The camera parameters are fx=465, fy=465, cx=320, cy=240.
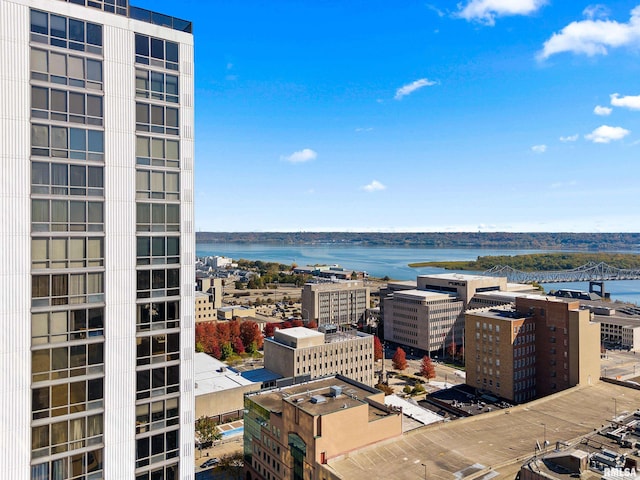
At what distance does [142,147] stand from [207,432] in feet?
126

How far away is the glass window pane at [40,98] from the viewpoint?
16625mm

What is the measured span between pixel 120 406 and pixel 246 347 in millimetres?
75737

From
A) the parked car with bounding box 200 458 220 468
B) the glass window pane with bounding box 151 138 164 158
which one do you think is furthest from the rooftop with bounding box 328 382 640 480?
the glass window pane with bounding box 151 138 164 158

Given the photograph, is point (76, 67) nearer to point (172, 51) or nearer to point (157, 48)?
point (157, 48)

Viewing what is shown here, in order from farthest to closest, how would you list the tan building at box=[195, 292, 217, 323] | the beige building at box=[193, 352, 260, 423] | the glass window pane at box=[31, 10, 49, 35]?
1. the tan building at box=[195, 292, 217, 323]
2. the beige building at box=[193, 352, 260, 423]
3. the glass window pane at box=[31, 10, 49, 35]

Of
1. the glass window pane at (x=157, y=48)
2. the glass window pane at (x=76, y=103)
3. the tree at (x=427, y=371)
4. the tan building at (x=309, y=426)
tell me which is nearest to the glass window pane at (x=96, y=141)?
the glass window pane at (x=76, y=103)

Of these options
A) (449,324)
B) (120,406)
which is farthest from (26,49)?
(449,324)

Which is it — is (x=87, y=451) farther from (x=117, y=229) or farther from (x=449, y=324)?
(x=449, y=324)

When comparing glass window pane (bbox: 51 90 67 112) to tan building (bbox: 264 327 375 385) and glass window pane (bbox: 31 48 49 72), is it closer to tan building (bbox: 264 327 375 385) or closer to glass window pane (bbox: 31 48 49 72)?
glass window pane (bbox: 31 48 49 72)

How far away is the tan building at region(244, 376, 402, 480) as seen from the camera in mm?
30297

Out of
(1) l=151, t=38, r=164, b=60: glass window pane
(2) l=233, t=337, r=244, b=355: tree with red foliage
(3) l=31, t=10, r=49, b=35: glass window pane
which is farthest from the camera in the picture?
(2) l=233, t=337, r=244, b=355: tree with red foliage

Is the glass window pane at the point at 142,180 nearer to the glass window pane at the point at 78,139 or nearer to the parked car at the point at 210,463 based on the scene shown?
the glass window pane at the point at 78,139

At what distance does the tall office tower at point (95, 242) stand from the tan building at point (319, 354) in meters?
40.8

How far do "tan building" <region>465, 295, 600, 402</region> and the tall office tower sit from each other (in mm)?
45547
